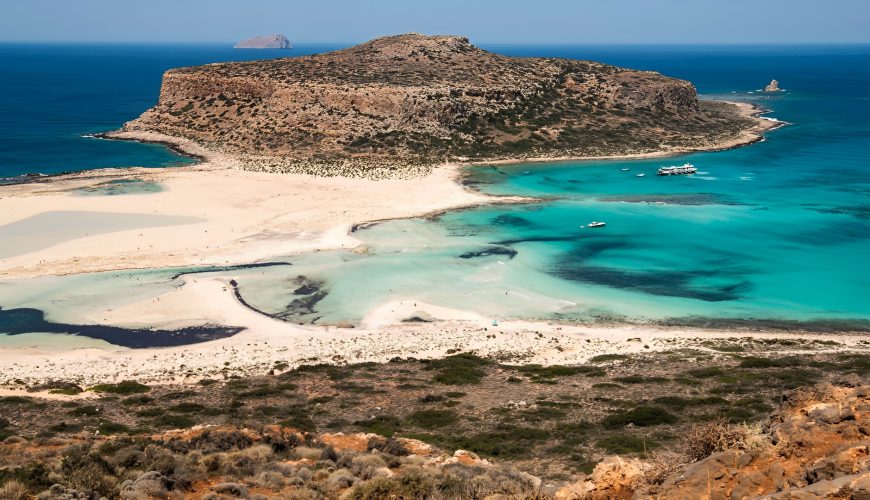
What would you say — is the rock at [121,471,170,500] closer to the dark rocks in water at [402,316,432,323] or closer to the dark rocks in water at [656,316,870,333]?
the dark rocks in water at [402,316,432,323]

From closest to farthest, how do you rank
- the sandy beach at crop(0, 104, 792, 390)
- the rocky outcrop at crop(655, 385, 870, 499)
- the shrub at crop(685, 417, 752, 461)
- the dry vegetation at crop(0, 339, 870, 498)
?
the rocky outcrop at crop(655, 385, 870, 499), the shrub at crop(685, 417, 752, 461), the dry vegetation at crop(0, 339, 870, 498), the sandy beach at crop(0, 104, 792, 390)

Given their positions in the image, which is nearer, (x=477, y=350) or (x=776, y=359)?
(x=776, y=359)

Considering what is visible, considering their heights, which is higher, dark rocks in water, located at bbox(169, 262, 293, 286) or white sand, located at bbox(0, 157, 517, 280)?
white sand, located at bbox(0, 157, 517, 280)

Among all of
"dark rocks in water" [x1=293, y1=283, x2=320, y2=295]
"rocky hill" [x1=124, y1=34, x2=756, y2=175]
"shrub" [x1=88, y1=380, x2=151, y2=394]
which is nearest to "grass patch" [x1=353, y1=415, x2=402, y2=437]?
"shrub" [x1=88, y1=380, x2=151, y2=394]

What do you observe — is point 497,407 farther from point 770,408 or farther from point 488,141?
point 488,141

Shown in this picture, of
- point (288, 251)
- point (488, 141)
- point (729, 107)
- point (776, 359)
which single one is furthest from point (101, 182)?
point (729, 107)

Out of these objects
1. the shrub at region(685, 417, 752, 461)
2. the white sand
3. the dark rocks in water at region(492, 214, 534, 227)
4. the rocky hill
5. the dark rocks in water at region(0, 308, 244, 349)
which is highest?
the rocky hill
